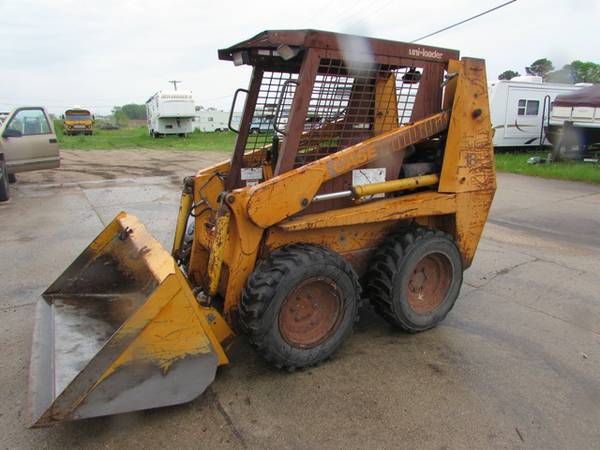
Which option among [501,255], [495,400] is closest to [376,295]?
[495,400]

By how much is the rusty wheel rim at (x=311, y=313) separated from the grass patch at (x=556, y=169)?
431 inches

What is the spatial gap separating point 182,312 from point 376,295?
152 cm

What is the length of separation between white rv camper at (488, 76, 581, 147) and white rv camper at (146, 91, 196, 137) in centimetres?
2059

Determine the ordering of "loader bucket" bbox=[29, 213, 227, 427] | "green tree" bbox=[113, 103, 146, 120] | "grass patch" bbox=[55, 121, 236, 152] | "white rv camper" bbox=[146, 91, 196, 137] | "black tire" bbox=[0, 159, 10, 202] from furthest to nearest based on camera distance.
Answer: "green tree" bbox=[113, 103, 146, 120], "white rv camper" bbox=[146, 91, 196, 137], "grass patch" bbox=[55, 121, 236, 152], "black tire" bbox=[0, 159, 10, 202], "loader bucket" bbox=[29, 213, 227, 427]

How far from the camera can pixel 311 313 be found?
3.12 meters

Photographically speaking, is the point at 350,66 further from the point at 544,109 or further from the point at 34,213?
the point at 544,109

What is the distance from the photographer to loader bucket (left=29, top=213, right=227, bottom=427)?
2.31m

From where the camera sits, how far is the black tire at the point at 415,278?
3.35m

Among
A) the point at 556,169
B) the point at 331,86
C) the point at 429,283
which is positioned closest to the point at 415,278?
the point at 429,283

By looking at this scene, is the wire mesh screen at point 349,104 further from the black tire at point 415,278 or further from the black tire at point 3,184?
the black tire at point 3,184

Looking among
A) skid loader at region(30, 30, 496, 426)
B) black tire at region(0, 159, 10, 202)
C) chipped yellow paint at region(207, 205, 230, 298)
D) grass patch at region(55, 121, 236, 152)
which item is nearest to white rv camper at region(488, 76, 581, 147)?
grass patch at region(55, 121, 236, 152)

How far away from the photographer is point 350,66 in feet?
10.4

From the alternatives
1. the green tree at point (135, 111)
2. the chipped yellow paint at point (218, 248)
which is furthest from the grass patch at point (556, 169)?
the green tree at point (135, 111)

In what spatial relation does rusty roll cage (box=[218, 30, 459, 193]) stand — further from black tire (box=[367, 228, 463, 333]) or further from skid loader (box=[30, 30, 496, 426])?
black tire (box=[367, 228, 463, 333])
